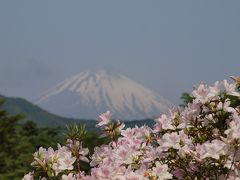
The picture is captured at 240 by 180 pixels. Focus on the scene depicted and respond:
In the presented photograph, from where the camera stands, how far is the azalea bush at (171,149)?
418cm

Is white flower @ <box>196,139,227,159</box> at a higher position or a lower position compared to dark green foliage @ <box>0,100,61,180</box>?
lower

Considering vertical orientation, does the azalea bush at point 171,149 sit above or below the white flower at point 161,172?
above

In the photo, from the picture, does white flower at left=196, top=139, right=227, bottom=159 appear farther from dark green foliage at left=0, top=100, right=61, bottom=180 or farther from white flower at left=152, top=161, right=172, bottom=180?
dark green foliage at left=0, top=100, right=61, bottom=180

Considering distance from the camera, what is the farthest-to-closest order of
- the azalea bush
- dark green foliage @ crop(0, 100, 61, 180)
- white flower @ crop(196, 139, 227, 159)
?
dark green foliage @ crop(0, 100, 61, 180) < the azalea bush < white flower @ crop(196, 139, 227, 159)

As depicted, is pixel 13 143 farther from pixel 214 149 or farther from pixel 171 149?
pixel 214 149

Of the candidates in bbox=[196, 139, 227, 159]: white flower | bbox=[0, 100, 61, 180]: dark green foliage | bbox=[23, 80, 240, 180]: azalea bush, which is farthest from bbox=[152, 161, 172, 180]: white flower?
bbox=[0, 100, 61, 180]: dark green foliage

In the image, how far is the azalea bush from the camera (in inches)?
165

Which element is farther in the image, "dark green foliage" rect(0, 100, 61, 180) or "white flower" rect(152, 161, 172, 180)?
"dark green foliage" rect(0, 100, 61, 180)

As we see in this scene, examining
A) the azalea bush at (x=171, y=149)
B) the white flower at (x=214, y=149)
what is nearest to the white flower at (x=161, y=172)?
the azalea bush at (x=171, y=149)

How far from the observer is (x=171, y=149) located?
4.53 meters

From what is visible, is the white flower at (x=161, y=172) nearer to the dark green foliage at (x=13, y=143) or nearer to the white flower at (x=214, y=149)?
the white flower at (x=214, y=149)

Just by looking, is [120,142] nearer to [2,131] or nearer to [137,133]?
[137,133]

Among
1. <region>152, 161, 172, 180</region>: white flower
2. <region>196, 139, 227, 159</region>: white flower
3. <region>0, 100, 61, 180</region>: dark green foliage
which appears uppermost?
<region>0, 100, 61, 180</region>: dark green foliage

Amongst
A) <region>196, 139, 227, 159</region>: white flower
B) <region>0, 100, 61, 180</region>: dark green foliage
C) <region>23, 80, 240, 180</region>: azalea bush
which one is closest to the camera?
<region>196, 139, 227, 159</region>: white flower
